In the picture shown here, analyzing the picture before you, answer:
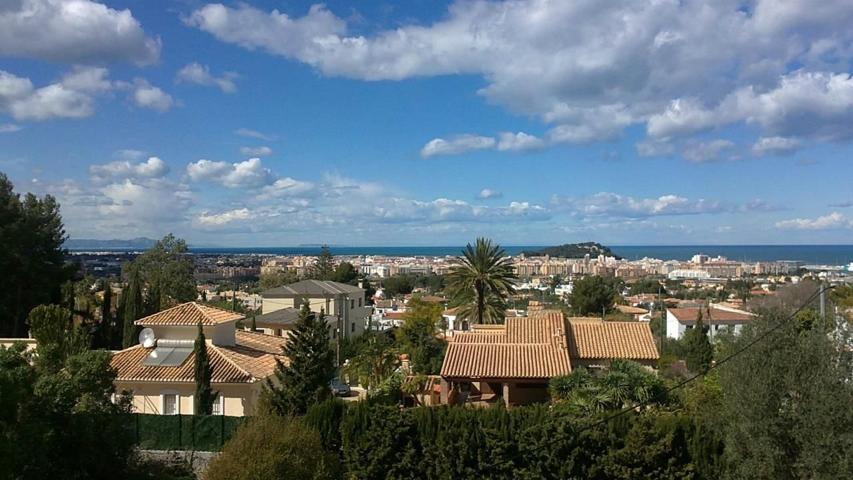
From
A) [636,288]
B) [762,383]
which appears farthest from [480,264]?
[636,288]

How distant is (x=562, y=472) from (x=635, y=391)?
3710 mm

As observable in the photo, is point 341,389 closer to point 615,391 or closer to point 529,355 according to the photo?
point 529,355

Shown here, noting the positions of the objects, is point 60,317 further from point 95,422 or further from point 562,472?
point 562,472

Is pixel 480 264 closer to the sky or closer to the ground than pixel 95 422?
closer to the sky

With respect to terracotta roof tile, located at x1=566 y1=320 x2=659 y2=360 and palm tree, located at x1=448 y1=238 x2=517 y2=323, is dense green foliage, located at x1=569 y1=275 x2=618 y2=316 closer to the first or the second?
palm tree, located at x1=448 y1=238 x2=517 y2=323

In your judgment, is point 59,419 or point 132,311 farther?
point 132,311

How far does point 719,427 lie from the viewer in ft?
57.5

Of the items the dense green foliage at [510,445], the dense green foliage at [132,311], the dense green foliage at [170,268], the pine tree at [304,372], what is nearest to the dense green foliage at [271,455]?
the dense green foliage at [510,445]

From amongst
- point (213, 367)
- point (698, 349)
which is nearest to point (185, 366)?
point (213, 367)

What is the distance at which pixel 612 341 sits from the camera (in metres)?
28.8

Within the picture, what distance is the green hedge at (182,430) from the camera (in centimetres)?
2127

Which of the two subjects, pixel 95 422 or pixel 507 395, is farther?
pixel 507 395

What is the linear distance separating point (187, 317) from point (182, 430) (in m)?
8.15

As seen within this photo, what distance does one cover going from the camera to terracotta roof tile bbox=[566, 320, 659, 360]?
27.9 m
